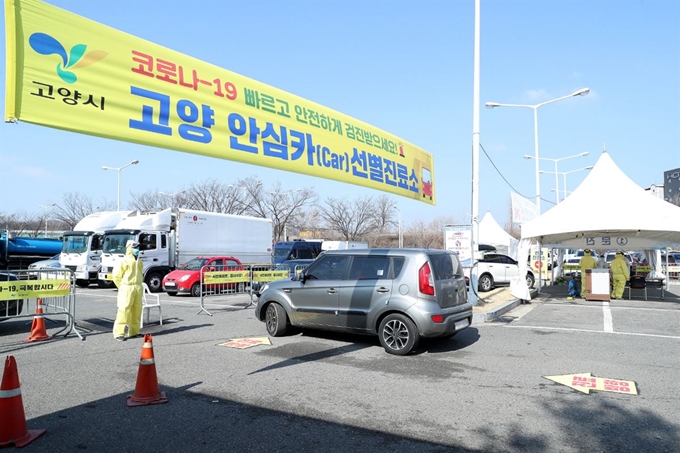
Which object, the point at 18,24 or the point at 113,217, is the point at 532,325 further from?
the point at 113,217

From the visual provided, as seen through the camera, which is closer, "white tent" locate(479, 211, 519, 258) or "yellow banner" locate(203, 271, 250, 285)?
"yellow banner" locate(203, 271, 250, 285)

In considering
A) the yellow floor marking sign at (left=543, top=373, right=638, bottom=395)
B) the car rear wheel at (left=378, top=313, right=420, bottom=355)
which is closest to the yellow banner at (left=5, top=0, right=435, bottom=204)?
the car rear wheel at (left=378, top=313, right=420, bottom=355)

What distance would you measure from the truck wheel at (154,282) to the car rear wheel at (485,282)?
1339 cm

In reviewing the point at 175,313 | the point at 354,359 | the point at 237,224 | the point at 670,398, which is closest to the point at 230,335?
the point at 354,359

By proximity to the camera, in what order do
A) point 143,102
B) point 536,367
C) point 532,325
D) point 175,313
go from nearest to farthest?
point 143,102, point 536,367, point 532,325, point 175,313

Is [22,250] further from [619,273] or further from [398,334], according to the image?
[619,273]

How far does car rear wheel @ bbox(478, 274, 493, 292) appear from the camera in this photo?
20.9m

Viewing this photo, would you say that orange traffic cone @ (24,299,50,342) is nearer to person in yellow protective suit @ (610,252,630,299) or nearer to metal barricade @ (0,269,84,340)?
metal barricade @ (0,269,84,340)

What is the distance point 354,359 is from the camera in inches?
301

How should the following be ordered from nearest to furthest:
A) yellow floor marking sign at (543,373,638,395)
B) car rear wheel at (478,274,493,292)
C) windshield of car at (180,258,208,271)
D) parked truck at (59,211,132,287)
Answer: yellow floor marking sign at (543,373,638,395), windshield of car at (180,258,208,271), car rear wheel at (478,274,493,292), parked truck at (59,211,132,287)

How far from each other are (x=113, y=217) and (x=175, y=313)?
12.4m

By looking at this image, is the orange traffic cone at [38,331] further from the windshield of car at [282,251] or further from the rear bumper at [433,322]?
the windshield of car at [282,251]

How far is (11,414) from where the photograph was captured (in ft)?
14.1

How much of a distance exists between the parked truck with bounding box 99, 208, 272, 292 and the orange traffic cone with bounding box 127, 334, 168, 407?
49.4 feet
